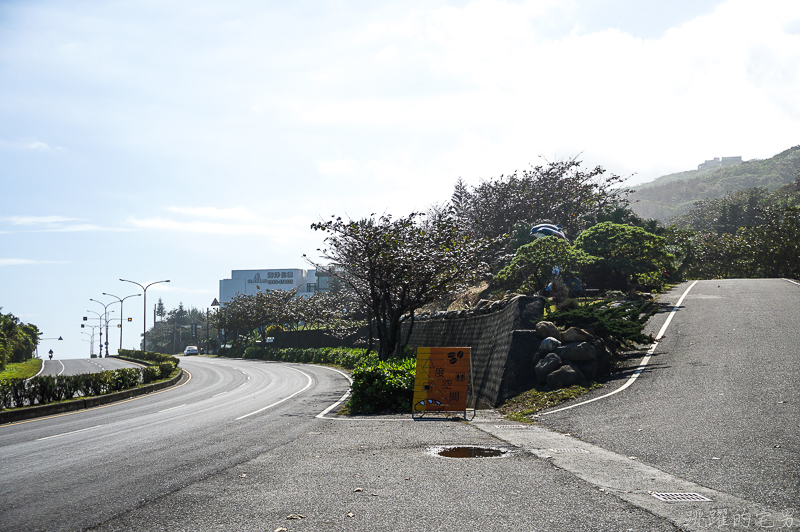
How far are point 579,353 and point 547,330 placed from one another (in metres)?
1.20

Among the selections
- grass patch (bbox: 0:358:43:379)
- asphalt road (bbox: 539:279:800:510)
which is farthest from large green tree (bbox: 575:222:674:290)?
grass patch (bbox: 0:358:43:379)

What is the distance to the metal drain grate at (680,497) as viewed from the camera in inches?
207

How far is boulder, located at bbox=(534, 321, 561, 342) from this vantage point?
1536 centimetres

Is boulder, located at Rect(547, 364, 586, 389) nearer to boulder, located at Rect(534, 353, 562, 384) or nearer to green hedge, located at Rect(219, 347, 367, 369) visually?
boulder, located at Rect(534, 353, 562, 384)

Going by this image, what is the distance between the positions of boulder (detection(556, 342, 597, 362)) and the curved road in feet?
23.3

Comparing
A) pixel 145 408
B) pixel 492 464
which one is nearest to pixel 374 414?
pixel 492 464

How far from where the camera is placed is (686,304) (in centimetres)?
2125

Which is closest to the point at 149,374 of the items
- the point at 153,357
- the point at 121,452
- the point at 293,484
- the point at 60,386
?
the point at 60,386

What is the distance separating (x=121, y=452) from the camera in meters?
9.48

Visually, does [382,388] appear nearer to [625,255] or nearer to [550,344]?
[550,344]

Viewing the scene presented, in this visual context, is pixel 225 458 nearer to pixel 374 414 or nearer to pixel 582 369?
pixel 374 414

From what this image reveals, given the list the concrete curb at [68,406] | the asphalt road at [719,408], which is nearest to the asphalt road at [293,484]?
the asphalt road at [719,408]

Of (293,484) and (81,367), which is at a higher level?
(293,484)

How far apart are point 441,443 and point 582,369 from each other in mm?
6781
